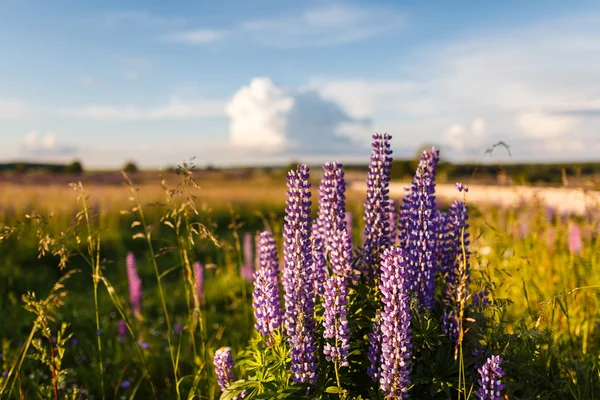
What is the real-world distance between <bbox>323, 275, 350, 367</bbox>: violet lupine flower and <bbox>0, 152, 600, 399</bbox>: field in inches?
6.5

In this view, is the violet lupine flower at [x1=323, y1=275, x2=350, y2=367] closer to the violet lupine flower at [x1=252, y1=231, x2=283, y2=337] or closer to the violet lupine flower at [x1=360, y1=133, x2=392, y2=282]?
the violet lupine flower at [x1=252, y1=231, x2=283, y2=337]

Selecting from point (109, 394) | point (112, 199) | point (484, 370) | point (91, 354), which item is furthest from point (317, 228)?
point (112, 199)

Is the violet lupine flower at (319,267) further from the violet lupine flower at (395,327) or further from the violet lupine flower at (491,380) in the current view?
the violet lupine flower at (491,380)

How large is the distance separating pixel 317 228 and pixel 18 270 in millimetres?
9303

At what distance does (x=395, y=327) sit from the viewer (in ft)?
8.28

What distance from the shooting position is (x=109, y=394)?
4863 millimetres

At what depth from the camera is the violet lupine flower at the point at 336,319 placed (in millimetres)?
2572

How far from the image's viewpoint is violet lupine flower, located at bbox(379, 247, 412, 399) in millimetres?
2521

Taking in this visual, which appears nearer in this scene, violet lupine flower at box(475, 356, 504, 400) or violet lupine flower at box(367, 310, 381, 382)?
violet lupine flower at box(475, 356, 504, 400)

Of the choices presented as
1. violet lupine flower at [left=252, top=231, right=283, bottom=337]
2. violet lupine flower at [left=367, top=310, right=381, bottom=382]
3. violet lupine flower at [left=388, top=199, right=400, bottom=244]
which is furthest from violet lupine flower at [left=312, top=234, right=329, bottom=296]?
violet lupine flower at [left=388, top=199, right=400, bottom=244]

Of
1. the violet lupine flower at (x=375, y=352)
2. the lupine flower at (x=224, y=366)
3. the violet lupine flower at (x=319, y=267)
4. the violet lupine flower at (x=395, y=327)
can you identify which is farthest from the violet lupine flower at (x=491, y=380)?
the lupine flower at (x=224, y=366)

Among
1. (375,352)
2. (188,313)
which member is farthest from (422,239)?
(188,313)

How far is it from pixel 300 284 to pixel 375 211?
69cm

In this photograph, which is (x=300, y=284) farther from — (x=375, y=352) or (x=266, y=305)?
(x=375, y=352)
